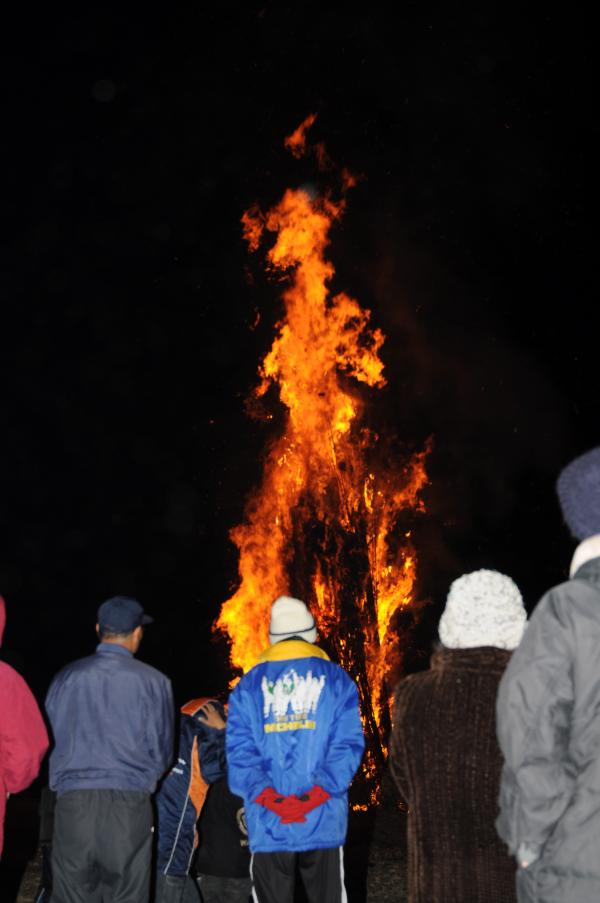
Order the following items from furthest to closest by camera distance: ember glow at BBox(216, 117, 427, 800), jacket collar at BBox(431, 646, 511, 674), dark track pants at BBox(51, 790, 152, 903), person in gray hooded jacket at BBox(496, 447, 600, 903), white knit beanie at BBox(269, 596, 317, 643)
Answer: ember glow at BBox(216, 117, 427, 800), white knit beanie at BBox(269, 596, 317, 643), dark track pants at BBox(51, 790, 152, 903), jacket collar at BBox(431, 646, 511, 674), person in gray hooded jacket at BBox(496, 447, 600, 903)

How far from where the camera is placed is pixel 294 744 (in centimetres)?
443

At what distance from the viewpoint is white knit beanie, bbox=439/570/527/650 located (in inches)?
129

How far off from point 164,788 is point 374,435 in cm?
919

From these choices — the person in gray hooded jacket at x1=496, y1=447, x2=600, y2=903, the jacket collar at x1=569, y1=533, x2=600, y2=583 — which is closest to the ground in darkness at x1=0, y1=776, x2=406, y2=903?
the person in gray hooded jacket at x1=496, y1=447, x2=600, y2=903

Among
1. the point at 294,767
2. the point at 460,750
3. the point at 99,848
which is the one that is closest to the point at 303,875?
the point at 294,767

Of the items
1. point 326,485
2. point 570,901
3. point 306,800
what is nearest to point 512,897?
point 570,901

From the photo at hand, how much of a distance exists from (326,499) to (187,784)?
8326 millimetres

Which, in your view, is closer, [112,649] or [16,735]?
[16,735]

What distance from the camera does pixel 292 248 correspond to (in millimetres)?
15922

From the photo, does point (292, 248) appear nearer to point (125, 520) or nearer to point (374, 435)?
point (374, 435)

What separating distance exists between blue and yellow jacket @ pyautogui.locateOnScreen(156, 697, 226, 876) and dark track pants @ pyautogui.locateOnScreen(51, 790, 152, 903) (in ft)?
1.62

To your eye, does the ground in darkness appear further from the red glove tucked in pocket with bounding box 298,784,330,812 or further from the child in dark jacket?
the red glove tucked in pocket with bounding box 298,784,330,812

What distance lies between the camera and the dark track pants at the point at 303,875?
4.41 metres

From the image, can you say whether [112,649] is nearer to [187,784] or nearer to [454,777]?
[187,784]
